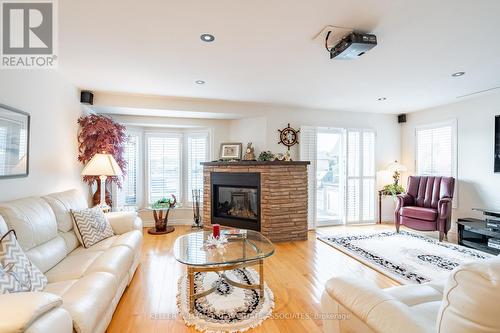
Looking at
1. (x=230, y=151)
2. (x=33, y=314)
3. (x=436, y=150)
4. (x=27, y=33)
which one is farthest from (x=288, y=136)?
(x=33, y=314)

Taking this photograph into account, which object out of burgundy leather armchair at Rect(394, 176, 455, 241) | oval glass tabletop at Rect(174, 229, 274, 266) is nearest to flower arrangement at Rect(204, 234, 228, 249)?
oval glass tabletop at Rect(174, 229, 274, 266)

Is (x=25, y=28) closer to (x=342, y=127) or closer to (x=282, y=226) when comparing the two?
Result: (x=282, y=226)

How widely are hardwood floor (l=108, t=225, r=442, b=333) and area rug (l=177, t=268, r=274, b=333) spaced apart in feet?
0.23

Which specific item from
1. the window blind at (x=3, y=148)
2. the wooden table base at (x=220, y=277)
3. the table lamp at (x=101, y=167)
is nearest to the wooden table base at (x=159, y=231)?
the table lamp at (x=101, y=167)

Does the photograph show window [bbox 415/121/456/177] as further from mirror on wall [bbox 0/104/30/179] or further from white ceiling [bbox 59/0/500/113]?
mirror on wall [bbox 0/104/30/179]

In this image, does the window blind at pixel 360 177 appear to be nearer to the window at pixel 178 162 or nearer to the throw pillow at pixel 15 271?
the window at pixel 178 162

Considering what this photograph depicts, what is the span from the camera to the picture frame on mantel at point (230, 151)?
15.8ft

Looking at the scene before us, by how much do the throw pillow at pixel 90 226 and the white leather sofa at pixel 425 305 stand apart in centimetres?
238

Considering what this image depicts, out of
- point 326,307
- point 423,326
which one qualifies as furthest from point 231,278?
point 423,326

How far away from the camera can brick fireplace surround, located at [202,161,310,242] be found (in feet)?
13.2

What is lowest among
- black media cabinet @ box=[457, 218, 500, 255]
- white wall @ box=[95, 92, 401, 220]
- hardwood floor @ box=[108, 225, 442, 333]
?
hardwood floor @ box=[108, 225, 442, 333]

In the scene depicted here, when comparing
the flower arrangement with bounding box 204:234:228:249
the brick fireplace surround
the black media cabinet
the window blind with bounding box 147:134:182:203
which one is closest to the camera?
the flower arrangement with bounding box 204:234:228:249

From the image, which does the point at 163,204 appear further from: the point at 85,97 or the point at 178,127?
the point at 85,97

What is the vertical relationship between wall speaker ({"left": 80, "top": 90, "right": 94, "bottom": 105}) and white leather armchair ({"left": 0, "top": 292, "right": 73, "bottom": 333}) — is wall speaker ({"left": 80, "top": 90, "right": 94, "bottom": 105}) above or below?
above
